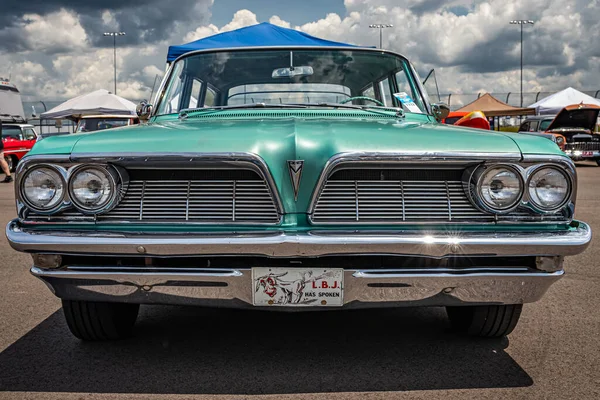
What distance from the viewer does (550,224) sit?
2.74 metres

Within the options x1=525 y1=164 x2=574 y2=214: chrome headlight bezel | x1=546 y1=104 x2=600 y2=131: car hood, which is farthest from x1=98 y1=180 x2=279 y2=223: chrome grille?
x1=546 y1=104 x2=600 y2=131: car hood

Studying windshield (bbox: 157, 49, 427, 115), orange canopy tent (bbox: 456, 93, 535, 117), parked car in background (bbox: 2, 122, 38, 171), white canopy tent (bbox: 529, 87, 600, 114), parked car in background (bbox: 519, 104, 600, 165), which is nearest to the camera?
windshield (bbox: 157, 49, 427, 115)

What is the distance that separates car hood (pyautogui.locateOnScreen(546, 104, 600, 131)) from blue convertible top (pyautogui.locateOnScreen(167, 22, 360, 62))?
35.3 feet

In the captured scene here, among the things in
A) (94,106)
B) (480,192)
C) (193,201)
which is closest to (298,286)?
(193,201)

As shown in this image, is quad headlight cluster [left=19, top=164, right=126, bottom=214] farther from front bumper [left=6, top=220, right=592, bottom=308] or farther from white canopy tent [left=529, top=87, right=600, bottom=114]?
white canopy tent [left=529, top=87, right=600, bottom=114]

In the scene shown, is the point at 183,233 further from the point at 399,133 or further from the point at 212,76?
the point at 212,76

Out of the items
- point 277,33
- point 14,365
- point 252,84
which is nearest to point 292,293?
point 14,365

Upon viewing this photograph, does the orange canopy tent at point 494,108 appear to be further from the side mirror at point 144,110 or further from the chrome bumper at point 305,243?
the chrome bumper at point 305,243

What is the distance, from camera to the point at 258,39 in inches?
412

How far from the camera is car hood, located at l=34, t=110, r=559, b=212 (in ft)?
8.64

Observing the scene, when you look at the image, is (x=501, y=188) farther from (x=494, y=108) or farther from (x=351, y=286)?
(x=494, y=108)

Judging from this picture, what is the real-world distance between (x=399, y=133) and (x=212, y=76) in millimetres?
1734

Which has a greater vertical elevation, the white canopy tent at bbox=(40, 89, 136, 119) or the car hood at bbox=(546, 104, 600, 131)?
the white canopy tent at bbox=(40, 89, 136, 119)

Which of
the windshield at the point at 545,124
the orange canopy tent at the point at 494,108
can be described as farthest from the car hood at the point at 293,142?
the orange canopy tent at the point at 494,108
